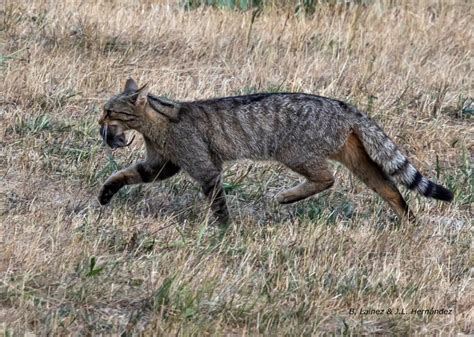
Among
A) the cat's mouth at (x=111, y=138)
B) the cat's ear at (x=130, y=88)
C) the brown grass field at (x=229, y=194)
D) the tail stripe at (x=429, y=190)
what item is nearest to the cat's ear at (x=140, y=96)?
the cat's ear at (x=130, y=88)

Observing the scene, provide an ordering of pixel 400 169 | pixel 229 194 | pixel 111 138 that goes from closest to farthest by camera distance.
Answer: pixel 111 138
pixel 400 169
pixel 229 194

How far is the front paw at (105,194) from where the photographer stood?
8.39 m

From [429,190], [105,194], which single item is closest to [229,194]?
[105,194]

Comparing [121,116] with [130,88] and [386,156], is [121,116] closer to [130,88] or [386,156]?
[130,88]

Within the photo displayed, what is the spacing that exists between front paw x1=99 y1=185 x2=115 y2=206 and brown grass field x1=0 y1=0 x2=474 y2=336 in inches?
7.6

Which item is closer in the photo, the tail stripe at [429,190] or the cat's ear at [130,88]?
the tail stripe at [429,190]

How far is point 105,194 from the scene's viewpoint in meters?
8.40

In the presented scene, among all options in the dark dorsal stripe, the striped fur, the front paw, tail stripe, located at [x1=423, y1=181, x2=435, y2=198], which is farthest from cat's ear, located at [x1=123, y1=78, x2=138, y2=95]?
tail stripe, located at [x1=423, y1=181, x2=435, y2=198]

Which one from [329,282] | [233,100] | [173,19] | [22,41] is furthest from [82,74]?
[329,282]

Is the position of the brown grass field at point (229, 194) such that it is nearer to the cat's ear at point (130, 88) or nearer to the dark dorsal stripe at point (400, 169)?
the dark dorsal stripe at point (400, 169)

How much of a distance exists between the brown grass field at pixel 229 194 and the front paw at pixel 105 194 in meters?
0.19

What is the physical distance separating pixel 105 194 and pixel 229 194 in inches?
41.5

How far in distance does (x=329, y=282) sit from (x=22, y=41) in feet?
17.9

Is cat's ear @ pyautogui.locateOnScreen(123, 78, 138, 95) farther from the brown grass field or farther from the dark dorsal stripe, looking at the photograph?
the dark dorsal stripe
